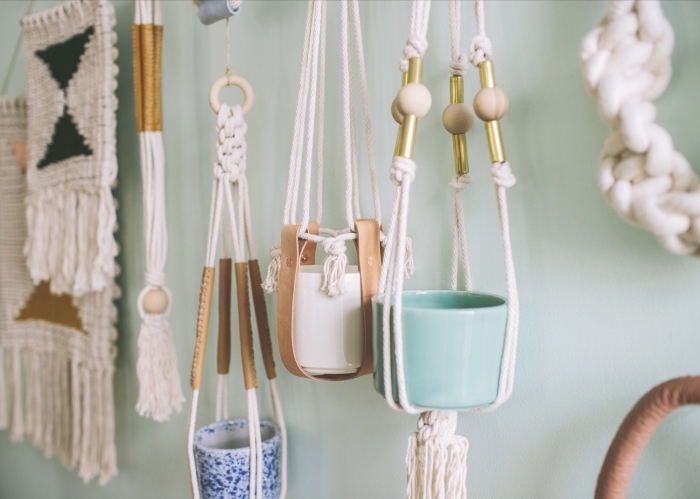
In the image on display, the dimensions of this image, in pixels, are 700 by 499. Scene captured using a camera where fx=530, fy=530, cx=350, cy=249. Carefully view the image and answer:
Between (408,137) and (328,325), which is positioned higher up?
(408,137)

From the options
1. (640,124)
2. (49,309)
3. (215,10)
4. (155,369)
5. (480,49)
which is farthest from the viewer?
(49,309)

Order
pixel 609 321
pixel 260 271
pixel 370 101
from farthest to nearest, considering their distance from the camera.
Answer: pixel 260 271
pixel 370 101
pixel 609 321

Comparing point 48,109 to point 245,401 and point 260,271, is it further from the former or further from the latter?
point 245,401

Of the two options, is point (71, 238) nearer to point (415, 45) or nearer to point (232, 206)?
point (232, 206)

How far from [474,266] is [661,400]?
0.82 ft

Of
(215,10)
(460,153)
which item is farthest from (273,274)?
(215,10)

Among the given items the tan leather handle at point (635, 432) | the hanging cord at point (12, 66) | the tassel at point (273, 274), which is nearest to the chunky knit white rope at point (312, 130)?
the tassel at point (273, 274)

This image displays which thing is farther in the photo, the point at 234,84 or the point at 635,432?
the point at 234,84

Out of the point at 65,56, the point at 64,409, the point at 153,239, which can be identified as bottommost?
the point at 64,409

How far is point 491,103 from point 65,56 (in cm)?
87

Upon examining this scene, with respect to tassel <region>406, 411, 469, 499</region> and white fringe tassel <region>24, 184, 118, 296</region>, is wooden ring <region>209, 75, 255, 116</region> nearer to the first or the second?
white fringe tassel <region>24, 184, 118, 296</region>

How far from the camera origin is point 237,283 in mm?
782

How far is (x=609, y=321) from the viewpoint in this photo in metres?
0.56

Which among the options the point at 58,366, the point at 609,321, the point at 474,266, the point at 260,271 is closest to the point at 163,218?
the point at 260,271
